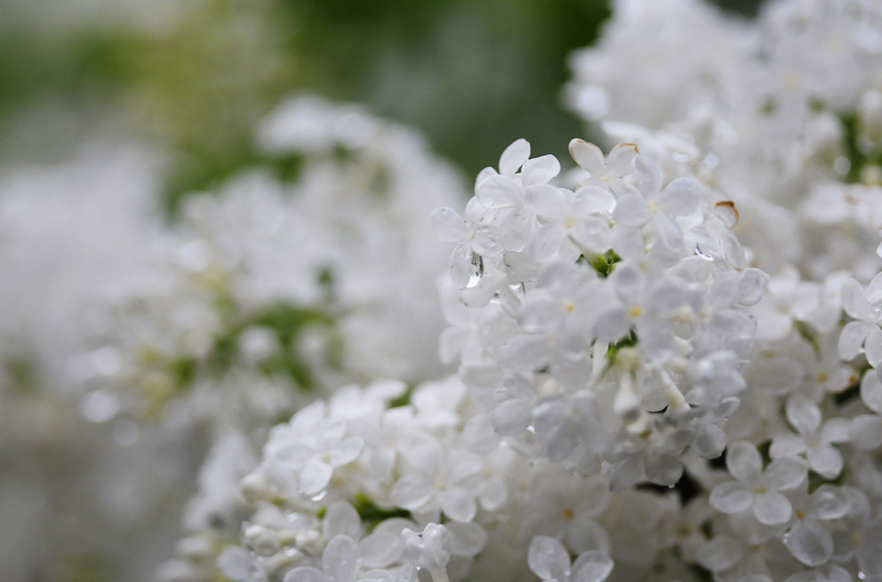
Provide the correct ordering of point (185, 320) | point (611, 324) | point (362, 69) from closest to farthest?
point (611, 324), point (185, 320), point (362, 69)

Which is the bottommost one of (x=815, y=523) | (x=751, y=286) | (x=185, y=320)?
(x=815, y=523)

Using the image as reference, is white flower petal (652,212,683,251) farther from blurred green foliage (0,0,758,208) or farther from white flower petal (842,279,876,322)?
blurred green foliage (0,0,758,208)

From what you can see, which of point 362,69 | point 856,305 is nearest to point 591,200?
point 856,305

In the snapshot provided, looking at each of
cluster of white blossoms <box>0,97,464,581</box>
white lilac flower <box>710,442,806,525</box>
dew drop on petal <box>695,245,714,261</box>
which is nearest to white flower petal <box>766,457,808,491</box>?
white lilac flower <box>710,442,806,525</box>

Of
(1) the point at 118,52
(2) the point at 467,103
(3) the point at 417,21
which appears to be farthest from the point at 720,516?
(1) the point at 118,52

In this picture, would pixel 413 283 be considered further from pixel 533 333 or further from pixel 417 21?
pixel 417 21

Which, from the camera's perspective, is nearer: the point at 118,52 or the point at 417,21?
the point at 417,21

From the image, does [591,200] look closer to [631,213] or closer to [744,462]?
[631,213]

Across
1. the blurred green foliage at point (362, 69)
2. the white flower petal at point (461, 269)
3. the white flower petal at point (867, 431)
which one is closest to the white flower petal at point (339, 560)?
the white flower petal at point (461, 269)

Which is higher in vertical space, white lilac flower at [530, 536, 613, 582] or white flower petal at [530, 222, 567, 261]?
white flower petal at [530, 222, 567, 261]
